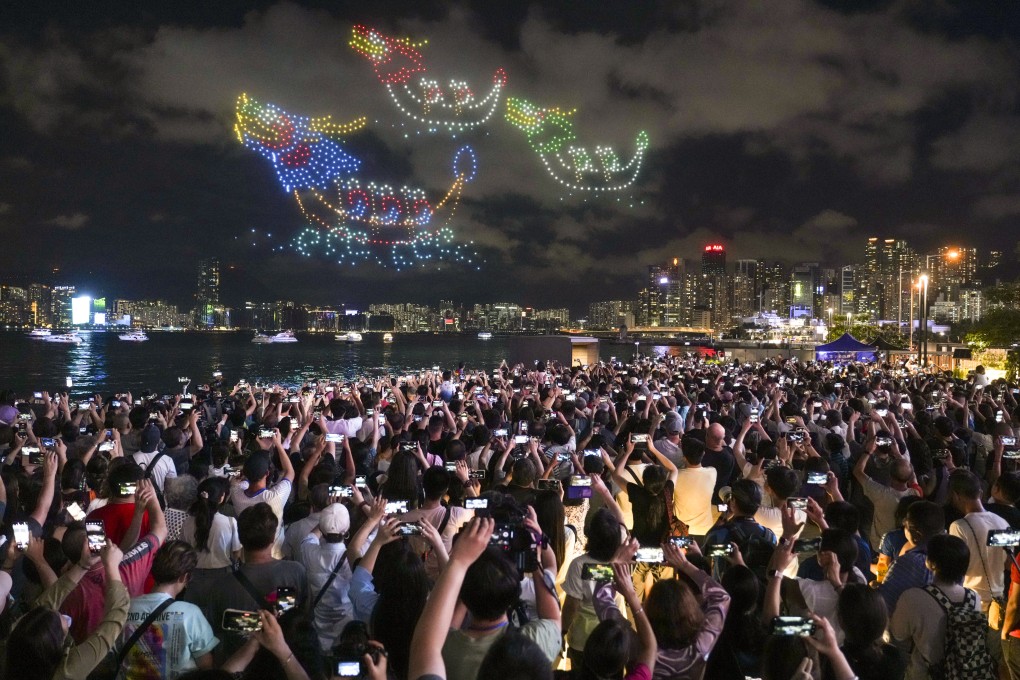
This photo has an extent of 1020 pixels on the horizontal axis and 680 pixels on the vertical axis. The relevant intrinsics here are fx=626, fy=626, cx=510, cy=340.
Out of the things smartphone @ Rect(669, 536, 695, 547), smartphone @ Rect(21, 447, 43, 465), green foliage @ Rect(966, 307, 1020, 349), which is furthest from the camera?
green foliage @ Rect(966, 307, 1020, 349)

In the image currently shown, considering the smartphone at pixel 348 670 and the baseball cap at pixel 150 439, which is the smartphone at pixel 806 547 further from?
the baseball cap at pixel 150 439

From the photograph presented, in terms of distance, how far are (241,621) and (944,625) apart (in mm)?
3203

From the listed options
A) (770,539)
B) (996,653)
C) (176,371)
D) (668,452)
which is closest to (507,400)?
(668,452)

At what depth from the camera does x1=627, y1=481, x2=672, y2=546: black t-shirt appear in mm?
4938

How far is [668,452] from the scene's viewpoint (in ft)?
22.7

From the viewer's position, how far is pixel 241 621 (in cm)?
211

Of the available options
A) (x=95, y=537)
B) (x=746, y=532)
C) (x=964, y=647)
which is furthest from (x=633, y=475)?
(x=95, y=537)

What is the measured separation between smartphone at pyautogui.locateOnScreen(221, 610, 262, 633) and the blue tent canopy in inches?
1135

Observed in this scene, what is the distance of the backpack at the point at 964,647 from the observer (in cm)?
297

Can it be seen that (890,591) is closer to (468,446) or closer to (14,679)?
(14,679)

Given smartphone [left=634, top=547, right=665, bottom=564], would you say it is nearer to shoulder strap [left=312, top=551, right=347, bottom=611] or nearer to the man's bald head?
shoulder strap [left=312, top=551, right=347, bottom=611]

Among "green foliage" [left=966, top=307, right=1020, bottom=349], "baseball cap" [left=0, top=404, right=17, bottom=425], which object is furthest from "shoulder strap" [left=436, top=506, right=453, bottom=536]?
"green foliage" [left=966, top=307, right=1020, bottom=349]

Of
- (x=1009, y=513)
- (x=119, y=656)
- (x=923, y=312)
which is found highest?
(x=923, y=312)

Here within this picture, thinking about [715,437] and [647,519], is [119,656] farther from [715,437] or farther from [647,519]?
[715,437]
